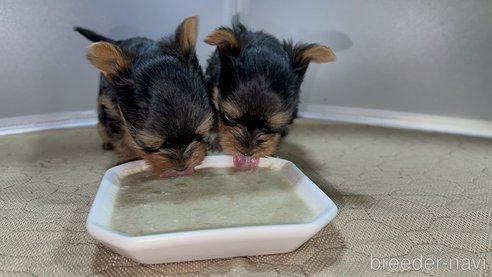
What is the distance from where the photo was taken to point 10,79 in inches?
94.9

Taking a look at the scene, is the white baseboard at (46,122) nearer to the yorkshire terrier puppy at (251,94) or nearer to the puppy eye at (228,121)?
the yorkshire terrier puppy at (251,94)

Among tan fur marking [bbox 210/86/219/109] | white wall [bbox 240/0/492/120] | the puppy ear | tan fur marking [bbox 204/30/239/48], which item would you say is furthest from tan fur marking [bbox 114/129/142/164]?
white wall [bbox 240/0/492/120]

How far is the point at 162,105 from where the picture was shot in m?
1.53

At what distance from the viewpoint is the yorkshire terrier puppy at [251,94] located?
5.48ft

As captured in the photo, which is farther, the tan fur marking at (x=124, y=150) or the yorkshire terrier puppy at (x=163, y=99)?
the tan fur marking at (x=124, y=150)

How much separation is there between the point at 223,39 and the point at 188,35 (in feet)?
0.47

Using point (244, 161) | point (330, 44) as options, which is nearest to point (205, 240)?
point (244, 161)

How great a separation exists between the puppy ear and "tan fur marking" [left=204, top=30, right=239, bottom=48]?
0.85 ft

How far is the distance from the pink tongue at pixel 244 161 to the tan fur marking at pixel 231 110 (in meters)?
0.15

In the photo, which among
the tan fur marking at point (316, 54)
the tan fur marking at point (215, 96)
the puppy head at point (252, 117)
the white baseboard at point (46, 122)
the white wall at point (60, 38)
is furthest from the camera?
the white baseboard at point (46, 122)

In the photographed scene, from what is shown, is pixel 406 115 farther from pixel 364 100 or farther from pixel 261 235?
pixel 261 235

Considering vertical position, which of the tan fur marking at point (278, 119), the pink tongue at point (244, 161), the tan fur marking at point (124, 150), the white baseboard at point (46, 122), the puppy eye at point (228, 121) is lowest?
the white baseboard at point (46, 122)

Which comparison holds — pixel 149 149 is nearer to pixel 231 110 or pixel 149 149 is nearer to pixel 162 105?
pixel 162 105

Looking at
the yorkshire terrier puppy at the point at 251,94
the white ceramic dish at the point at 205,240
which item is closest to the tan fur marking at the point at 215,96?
the yorkshire terrier puppy at the point at 251,94
